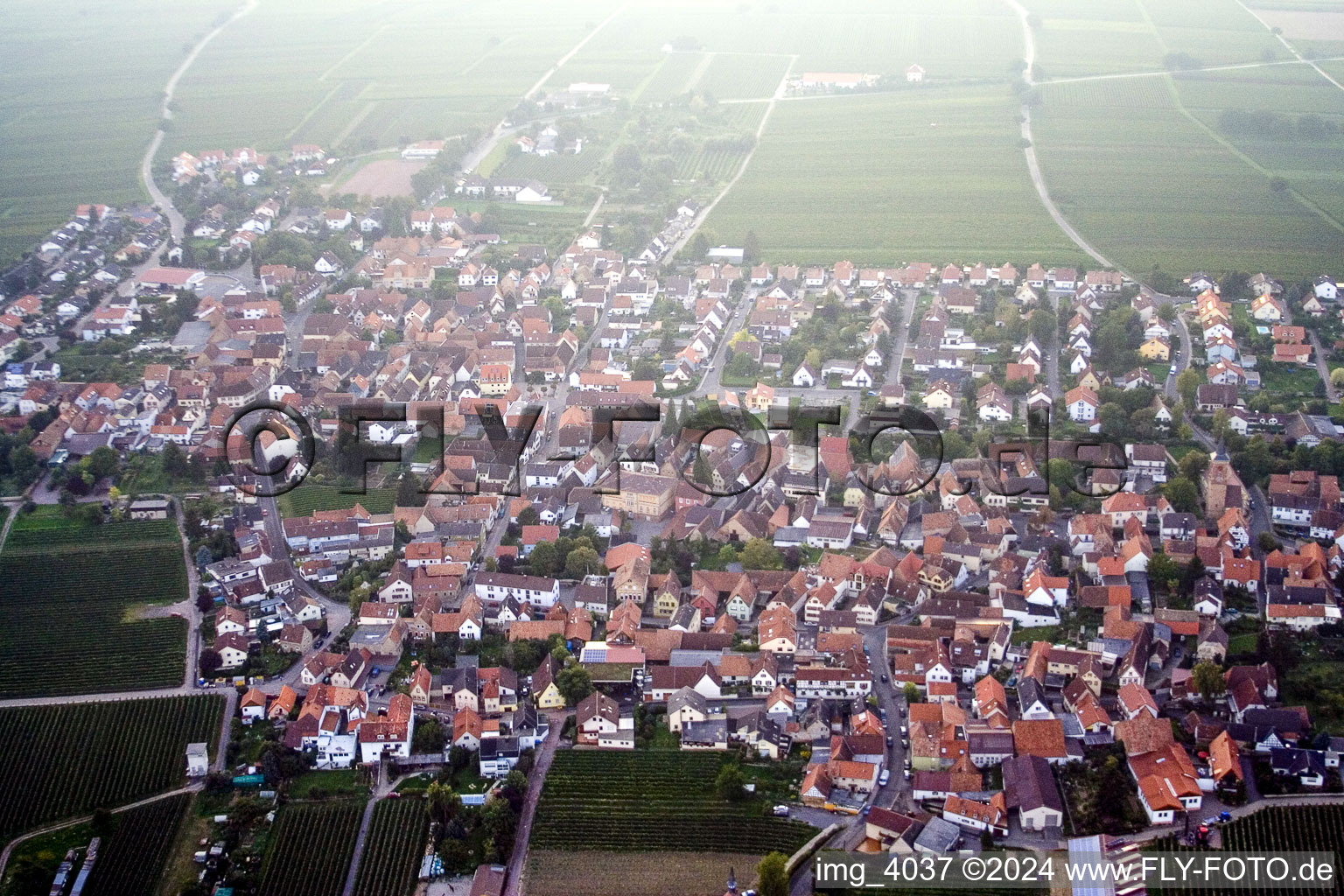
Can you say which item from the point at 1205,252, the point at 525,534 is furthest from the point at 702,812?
the point at 1205,252

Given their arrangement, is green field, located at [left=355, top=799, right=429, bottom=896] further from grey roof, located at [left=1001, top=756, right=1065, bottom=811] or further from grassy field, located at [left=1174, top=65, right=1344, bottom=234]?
grassy field, located at [left=1174, top=65, right=1344, bottom=234]

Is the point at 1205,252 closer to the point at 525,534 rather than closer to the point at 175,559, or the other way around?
the point at 525,534

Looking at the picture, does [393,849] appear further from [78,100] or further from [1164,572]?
[78,100]

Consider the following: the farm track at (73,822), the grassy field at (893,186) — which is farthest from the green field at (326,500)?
the grassy field at (893,186)

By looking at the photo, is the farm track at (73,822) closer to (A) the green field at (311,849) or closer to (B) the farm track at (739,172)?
(A) the green field at (311,849)

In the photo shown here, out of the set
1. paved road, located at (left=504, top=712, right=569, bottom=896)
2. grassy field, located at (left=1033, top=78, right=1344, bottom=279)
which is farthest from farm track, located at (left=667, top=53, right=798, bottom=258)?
paved road, located at (left=504, top=712, right=569, bottom=896)

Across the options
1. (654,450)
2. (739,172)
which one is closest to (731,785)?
(654,450)
